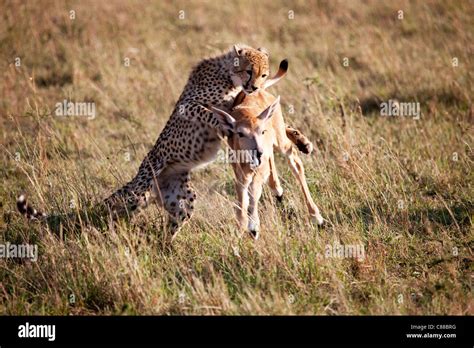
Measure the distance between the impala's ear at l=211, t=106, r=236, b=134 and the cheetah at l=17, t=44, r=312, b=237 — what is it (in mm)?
61

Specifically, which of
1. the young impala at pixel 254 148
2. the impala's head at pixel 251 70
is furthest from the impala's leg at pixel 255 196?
the impala's head at pixel 251 70

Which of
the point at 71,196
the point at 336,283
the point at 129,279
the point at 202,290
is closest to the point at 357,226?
the point at 336,283

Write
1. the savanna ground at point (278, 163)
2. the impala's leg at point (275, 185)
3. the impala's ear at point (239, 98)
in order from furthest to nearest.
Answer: the impala's ear at point (239, 98)
the impala's leg at point (275, 185)
the savanna ground at point (278, 163)

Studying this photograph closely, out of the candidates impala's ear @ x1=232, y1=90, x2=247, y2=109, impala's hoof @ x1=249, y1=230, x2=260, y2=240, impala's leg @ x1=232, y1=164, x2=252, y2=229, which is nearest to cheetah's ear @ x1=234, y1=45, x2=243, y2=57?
impala's ear @ x1=232, y1=90, x2=247, y2=109

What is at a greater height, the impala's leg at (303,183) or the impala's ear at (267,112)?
the impala's ear at (267,112)

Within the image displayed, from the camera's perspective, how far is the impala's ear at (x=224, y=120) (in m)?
6.53

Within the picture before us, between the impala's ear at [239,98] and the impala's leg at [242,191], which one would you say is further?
the impala's ear at [239,98]

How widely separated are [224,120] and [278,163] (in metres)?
2.11

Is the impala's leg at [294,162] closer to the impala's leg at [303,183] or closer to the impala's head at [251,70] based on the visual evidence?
the impala's leg at [303,183]

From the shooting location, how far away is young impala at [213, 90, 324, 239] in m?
6.43

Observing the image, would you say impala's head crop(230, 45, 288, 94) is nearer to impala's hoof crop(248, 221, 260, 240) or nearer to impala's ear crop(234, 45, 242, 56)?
impala's ear crop(234, 45, 242, 56)

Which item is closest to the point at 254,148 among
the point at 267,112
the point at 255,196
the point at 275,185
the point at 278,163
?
the point at 267,112

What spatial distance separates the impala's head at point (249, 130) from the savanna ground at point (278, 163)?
1.85 ft
